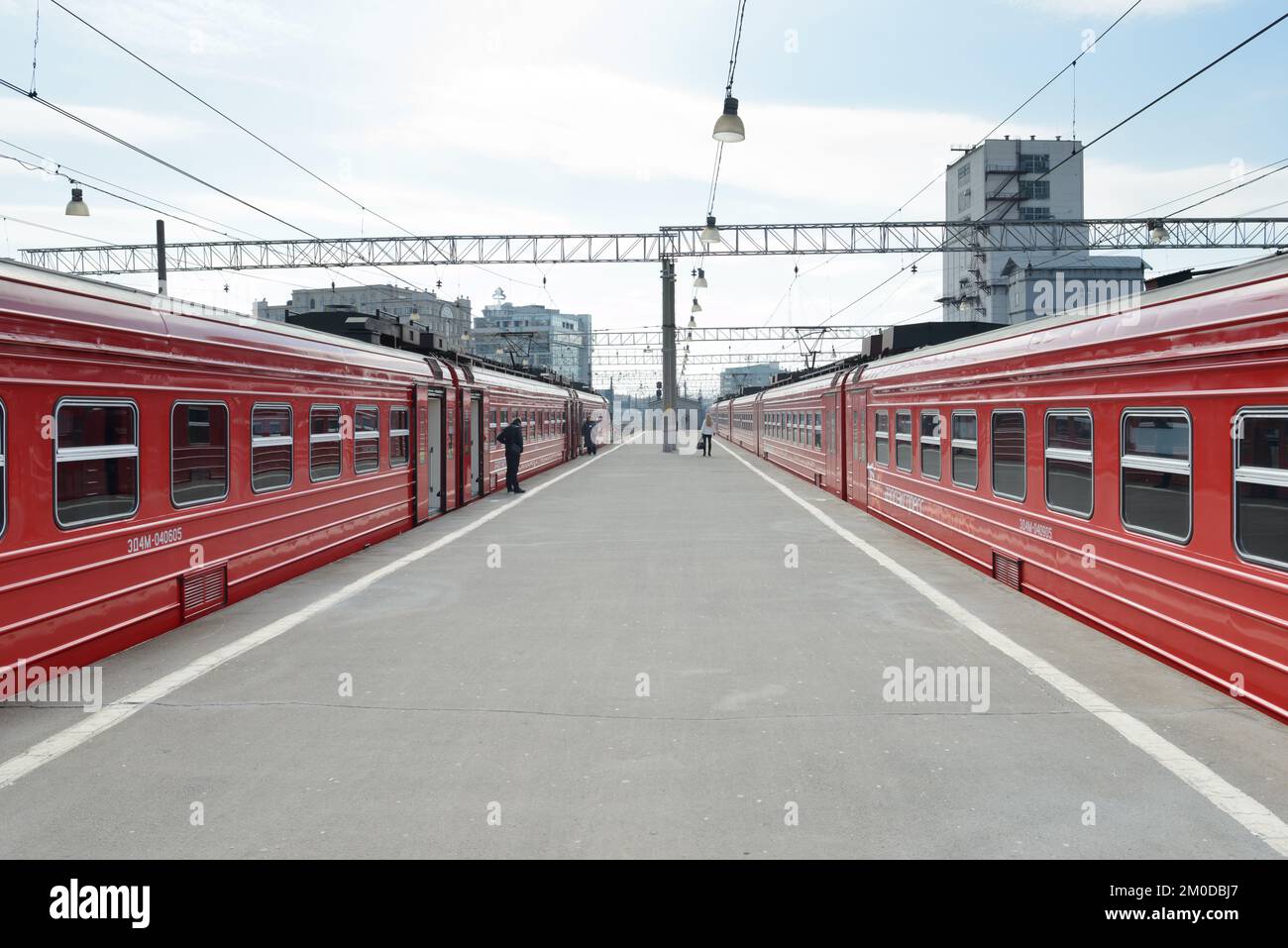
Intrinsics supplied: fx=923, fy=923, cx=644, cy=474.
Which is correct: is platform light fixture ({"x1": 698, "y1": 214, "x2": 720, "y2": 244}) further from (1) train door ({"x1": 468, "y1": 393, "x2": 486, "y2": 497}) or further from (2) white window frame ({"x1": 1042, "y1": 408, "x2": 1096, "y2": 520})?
(2) white window frame ({"x1": 1042, "y1": 408, "x2": 1096, "y2": 520})

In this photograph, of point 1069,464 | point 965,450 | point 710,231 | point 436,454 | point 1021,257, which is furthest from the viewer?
point 1021,257

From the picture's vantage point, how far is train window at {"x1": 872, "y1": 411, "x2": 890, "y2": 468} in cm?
1577

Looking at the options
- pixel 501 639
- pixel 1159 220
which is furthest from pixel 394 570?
pixel 1159 220

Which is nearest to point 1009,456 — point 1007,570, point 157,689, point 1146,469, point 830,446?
point 1007,570

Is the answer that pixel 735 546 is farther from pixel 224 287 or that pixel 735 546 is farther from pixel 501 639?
pixel 224 287

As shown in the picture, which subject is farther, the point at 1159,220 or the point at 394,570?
the point at 1159,220

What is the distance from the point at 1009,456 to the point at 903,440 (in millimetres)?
4806

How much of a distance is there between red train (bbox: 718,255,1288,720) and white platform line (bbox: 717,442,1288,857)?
841 millimetres

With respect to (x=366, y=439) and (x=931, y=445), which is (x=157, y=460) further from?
(x=931, y=445)

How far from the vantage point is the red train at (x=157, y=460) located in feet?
20.3

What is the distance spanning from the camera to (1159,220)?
31.8m

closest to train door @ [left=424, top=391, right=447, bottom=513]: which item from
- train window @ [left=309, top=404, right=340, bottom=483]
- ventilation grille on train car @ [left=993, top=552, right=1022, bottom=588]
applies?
train window @ [left=309, top=404, right=340, bottom=483]

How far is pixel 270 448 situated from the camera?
10.0 m
